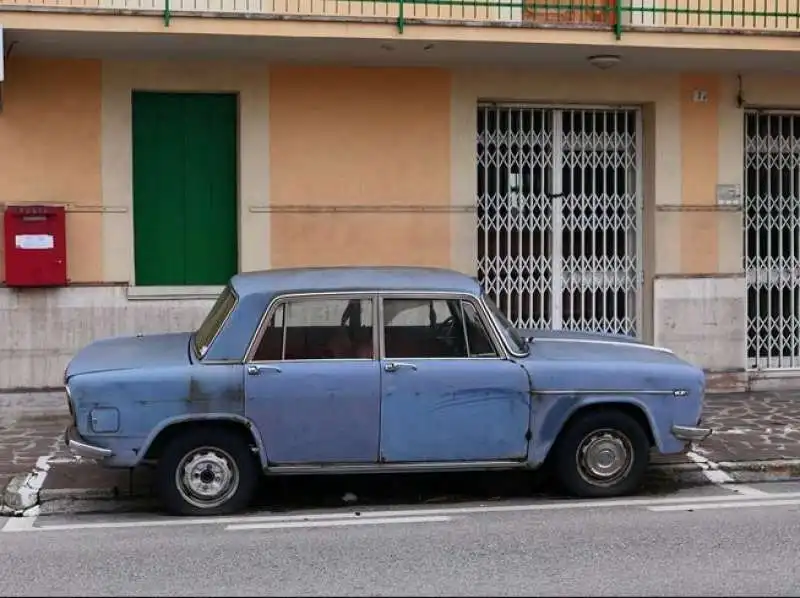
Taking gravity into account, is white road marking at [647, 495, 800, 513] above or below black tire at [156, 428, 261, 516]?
below

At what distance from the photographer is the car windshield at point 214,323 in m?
7.58

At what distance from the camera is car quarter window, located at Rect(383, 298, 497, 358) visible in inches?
297

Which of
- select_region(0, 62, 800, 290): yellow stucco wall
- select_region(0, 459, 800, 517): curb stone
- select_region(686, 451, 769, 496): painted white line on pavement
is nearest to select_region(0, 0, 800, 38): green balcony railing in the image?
select_region(0, 62, 800, 290): yellow stucco wall

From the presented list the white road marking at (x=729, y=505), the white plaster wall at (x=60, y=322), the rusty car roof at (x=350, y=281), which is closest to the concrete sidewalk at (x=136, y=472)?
the white plaster wall at (x=60, y=322)

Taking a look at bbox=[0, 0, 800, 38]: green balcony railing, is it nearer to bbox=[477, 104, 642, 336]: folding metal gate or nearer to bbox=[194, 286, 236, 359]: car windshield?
bbox=[477, 104, 642, 336]: folding metal gate

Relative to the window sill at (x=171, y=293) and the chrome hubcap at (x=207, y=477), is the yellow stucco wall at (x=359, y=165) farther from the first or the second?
the chrome hubcap at (x=207, y=477)

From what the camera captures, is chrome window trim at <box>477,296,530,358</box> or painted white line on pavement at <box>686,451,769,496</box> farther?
painted white line on pavement at <box>686,451,769,496</box>

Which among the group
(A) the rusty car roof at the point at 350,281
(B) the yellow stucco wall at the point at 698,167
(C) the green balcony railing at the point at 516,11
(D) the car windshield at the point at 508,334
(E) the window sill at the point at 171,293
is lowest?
(D) the car windshield at the point at 508,334

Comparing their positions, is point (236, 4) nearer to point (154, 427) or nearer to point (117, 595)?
point (154, 427)

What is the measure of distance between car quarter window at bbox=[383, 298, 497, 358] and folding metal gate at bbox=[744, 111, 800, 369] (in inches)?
236

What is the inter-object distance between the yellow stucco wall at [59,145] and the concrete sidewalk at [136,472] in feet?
6.23

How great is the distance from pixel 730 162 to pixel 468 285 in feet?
18.4

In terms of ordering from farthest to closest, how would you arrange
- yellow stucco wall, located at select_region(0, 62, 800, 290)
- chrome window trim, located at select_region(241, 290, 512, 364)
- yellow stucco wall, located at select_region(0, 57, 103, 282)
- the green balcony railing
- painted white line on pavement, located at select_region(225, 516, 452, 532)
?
yellow stucco wall, located at select_region(0, 62, 800, 290)
yellow stucco wall, located at select_region(0, 57, 103, 282)
the green balcony railing
chrome window trim, located at select_region(241, 290, 512, 364)
painted white line on pavement, located at select_region(225, 516, 452, 532)

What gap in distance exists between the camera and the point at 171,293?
11305mm
